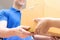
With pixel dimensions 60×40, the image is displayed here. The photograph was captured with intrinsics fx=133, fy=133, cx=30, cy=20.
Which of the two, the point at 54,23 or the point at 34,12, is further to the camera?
the point at 34,12

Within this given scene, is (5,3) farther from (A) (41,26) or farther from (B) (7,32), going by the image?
(A) (41,26)

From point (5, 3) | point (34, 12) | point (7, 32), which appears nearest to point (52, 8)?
point (34, 12)

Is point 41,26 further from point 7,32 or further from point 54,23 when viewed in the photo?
point 7,32

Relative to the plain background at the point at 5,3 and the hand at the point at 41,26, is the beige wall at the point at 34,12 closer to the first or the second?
the hand at the point at 41,26

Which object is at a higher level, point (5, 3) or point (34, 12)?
point (5, 3)

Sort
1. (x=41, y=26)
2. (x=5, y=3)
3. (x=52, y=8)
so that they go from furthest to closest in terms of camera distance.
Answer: (x=5, y=3)
(x=52, y=8)
(x=41, y=26)

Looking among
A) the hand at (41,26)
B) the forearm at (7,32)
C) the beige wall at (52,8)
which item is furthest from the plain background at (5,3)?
A: the hand at (41,26)

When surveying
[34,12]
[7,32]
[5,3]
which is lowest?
[7,32]

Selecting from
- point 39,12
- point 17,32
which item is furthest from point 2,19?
point 39,12

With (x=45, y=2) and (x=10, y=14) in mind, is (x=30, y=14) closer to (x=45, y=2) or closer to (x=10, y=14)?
(x=45, y=2)

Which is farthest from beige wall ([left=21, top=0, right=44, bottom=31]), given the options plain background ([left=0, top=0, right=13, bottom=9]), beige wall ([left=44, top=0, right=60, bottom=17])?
plain background ([left=0, top=0, right=13, bottom=9])

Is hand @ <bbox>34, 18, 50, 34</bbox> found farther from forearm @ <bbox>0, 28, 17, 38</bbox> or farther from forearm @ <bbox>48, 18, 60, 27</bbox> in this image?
forearm @ <bbox>0, 28, 17, 38</bbox>

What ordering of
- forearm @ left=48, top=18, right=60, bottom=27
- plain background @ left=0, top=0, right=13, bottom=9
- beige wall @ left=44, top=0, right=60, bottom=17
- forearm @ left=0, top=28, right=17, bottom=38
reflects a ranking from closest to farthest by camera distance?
forearm @ left=48, top=18, right=60, bottom=27 → beige wall @ left=44, top=0, right=60, bottom=17 → forearm @ left=0, top=28, right=17, bottom=38 → plain background @ left=0, top=0, right=13, bottom=9

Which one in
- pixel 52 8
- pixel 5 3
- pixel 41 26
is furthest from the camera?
pixel 5 3
